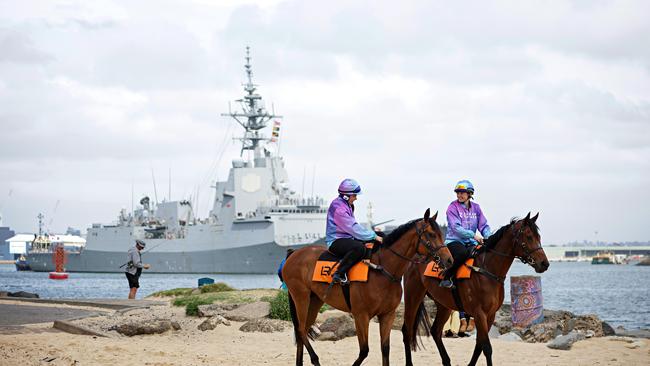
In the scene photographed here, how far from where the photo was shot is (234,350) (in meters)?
11.0

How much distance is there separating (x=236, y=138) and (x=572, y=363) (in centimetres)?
6516

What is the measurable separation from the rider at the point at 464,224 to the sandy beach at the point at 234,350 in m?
1.44

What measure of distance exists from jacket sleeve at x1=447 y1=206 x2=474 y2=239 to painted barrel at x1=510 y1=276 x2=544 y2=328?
406 centimetres

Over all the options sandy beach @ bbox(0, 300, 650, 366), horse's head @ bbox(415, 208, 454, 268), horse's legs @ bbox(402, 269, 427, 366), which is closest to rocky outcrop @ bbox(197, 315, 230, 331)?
sandy beach @ bbox(0, 300, 650, 366)

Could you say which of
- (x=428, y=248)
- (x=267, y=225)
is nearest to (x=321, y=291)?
(x=428, y=248)

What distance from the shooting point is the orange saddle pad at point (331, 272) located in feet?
29.6

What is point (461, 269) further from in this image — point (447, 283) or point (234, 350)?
point (234, 350)

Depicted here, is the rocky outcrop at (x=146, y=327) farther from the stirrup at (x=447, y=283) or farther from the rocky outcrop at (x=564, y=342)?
Answer: the rocky outcrop at (x=564, y=342)

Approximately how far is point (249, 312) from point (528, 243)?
6677mm

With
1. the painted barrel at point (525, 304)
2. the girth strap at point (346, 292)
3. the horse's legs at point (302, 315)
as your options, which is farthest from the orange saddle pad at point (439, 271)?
the painted barrel at point (525, 304)

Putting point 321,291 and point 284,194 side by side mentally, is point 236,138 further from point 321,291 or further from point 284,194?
point 321,291

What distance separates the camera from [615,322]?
25203mm

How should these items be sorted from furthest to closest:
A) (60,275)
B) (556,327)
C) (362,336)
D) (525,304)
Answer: (60,275), (525,304), (556,327), (362,336)

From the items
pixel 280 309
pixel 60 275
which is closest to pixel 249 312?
pixel 280 309
